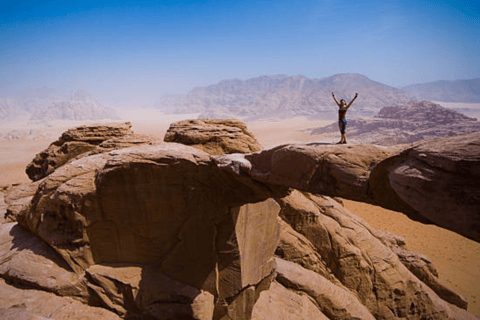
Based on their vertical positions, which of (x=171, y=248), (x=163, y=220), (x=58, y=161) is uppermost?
(x=58, y=161)

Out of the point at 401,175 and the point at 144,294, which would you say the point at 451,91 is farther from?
the point at 144,294

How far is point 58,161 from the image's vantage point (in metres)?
11.5

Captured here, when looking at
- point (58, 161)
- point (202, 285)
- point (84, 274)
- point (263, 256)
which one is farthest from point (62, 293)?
point (58, 161)

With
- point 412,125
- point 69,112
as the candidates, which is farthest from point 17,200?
point 69,112

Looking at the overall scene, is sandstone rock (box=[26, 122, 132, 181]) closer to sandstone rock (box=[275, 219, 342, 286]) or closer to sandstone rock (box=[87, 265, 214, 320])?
sandstone rock (box=[87, 265, 214, 320])

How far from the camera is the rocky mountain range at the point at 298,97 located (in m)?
110

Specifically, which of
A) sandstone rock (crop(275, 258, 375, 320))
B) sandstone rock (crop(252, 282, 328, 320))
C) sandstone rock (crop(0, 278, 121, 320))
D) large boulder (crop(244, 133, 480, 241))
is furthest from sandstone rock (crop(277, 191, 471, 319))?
sandstone rock (crop(0, 278, 121, 320))

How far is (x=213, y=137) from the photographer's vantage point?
29.7ft

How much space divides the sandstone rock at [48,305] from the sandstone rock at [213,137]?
5.33m

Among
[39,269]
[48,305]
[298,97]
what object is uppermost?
[298,97]

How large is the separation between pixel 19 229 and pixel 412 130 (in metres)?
47.8

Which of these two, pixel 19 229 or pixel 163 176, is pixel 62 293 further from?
pixel 163 176

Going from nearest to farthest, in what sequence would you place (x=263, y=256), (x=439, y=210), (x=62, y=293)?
(x=439, y=210)
(x=62, y=293)
(x=263, y=256)

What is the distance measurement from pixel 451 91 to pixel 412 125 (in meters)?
153
